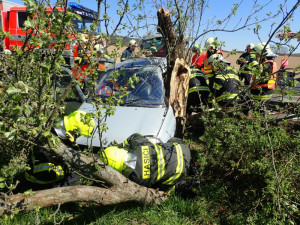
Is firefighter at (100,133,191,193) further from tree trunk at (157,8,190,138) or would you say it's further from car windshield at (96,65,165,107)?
tree trunk at (157,8,190,138)

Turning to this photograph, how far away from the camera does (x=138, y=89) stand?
12.2ft

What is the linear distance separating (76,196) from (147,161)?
69 centimetres

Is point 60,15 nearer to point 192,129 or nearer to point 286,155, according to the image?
point 286,155

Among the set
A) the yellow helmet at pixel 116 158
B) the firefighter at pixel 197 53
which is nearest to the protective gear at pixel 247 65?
the firefighter at pixel 197 53

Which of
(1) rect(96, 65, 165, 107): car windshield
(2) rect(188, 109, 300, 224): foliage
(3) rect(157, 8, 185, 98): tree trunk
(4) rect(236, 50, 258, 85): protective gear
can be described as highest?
(3) rect(157, 8, 185, 98): tree trunk

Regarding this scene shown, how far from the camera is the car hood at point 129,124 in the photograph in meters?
2.90

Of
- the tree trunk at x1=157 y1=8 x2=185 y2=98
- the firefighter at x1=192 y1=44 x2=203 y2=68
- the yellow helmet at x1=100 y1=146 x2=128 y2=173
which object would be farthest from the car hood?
the firefighter at x1=192 y1=44 x2=203 y2=68

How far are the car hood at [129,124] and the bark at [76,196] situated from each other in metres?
0.74

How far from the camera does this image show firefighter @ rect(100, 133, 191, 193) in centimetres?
224

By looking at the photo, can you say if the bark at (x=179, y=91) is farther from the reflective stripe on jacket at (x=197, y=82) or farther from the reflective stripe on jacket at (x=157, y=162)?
the reflective stripe on jacket at (x=157, y=162)

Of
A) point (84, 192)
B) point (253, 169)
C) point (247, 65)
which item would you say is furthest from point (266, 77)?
point (84, 192)

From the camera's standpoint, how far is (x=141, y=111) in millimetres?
3342

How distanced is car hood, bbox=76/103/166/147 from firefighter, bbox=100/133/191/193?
0.44m

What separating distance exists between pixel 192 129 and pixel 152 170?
2.71 metres
